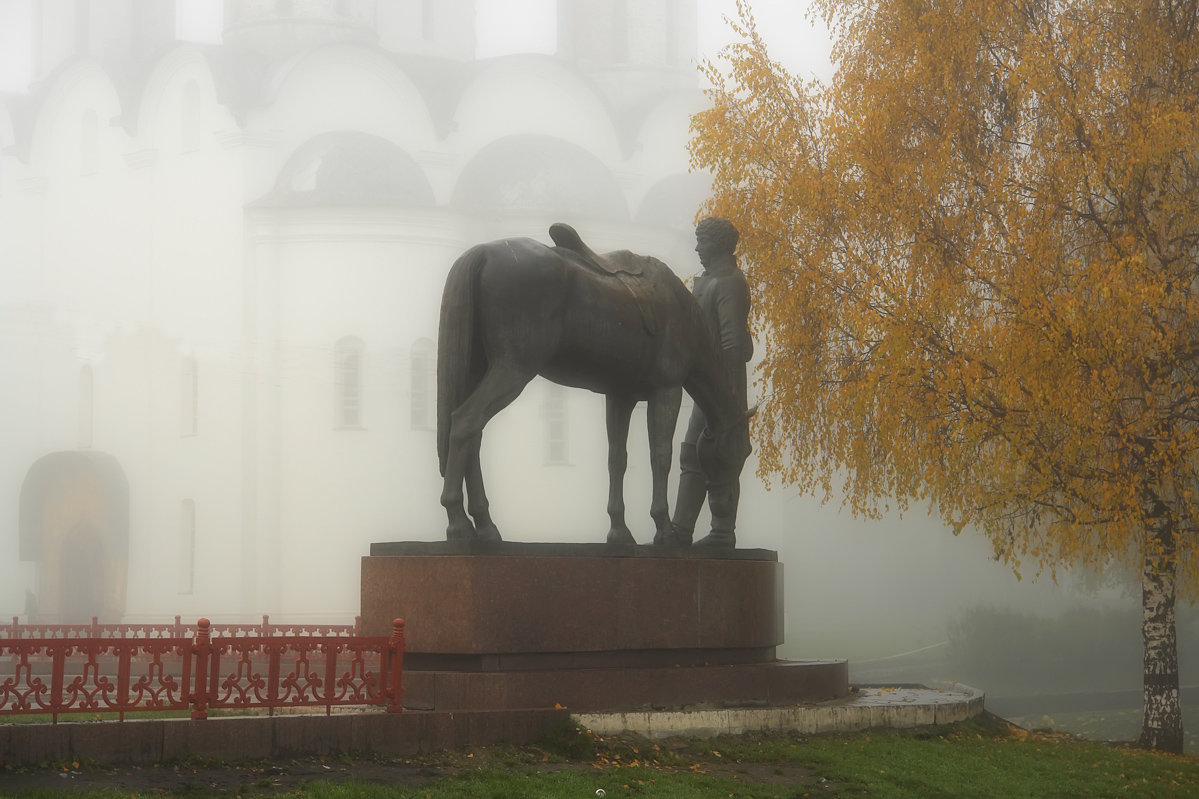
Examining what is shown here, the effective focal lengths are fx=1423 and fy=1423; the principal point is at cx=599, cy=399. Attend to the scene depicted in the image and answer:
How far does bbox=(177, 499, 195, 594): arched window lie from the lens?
29.6 metres

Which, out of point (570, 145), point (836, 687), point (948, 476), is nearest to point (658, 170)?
point (570, 145)

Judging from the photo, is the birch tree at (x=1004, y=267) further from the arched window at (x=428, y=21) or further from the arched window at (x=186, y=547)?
the arched window at (x=428, y=21)

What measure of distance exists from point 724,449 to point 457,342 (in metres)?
2.52

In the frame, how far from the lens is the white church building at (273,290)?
2883 centimetres

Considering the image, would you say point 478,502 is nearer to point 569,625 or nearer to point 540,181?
point 569,625

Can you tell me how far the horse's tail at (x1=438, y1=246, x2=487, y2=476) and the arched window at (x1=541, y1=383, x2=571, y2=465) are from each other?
66.1 ft

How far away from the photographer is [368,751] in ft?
25.0

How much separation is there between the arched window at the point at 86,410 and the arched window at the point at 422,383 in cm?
844

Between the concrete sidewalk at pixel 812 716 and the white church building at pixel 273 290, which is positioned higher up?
the white church building at pixel 273 290

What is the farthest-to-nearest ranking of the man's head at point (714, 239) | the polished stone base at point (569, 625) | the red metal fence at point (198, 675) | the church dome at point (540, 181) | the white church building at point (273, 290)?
1. the church dome at point (540, 181)
2. the white church building at point (273, 290)
3. the man's head at point (714, 239)
4. the polished stone base at point (569, 625)
5. the red metal fence at point (198, 675)

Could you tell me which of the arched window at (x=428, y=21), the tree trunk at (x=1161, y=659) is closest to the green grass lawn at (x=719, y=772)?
the tree trunk at (x=1161, y=659)

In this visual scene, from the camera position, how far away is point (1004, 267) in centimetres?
1345

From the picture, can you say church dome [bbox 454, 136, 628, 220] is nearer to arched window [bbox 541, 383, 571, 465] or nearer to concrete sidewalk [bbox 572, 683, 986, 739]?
arched window [bbox 541, 383, 571, 465]

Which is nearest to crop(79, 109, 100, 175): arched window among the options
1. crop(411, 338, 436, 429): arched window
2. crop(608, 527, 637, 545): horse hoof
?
crop(411, 338, 436, 429): arched window
